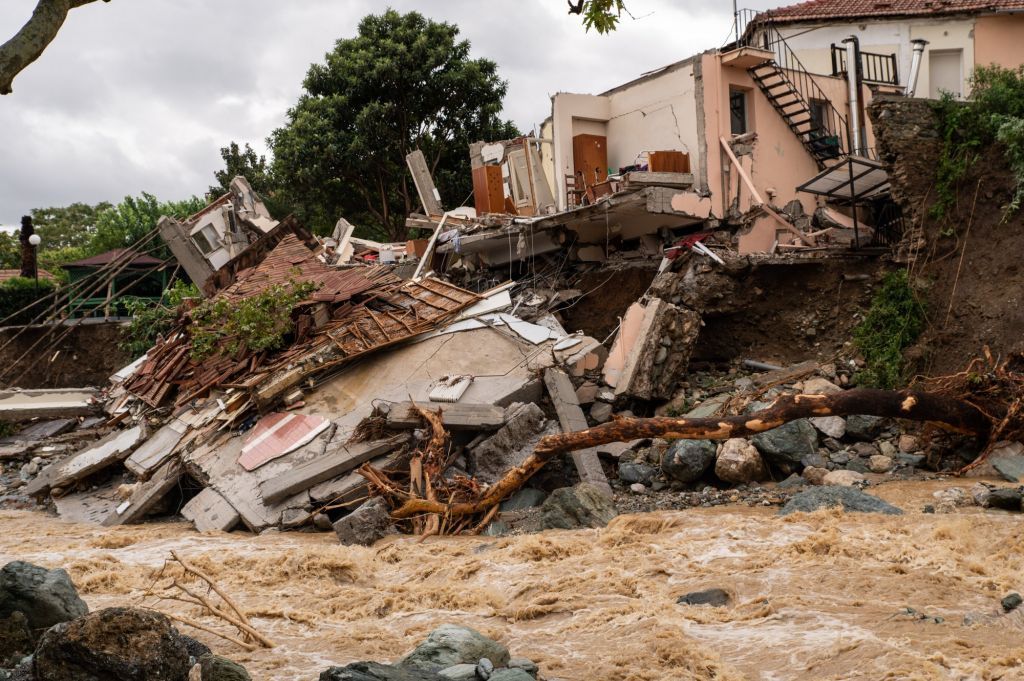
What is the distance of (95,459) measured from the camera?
1399 centimetres

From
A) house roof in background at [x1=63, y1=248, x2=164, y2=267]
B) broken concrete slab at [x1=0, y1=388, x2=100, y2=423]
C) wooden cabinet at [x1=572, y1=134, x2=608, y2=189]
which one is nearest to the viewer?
broken concrete slab at [x1=0, y1=388, x2=100, y2=423]

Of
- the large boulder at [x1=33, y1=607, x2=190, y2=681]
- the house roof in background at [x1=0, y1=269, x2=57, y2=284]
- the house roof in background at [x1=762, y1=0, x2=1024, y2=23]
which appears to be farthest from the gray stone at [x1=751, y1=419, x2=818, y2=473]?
the house roof in background at [x1=0, y1=269, x2=57, y2=284]

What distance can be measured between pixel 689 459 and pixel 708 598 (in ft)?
13.2

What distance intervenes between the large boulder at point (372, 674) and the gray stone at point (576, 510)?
4827mm

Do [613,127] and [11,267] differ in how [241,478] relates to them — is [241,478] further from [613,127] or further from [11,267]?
[11,267]

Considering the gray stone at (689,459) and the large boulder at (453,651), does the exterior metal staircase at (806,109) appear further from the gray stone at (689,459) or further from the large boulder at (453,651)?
the large boulder at (453,651)

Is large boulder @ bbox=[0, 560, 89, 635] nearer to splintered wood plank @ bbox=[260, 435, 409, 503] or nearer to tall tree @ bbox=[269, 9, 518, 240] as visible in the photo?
splintered wood plank @ bbox=[260, 435, 409, 503]

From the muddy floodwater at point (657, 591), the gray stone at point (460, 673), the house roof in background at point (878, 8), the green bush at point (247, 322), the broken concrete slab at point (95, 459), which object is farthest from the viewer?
the house roof in background at point (878, 8)

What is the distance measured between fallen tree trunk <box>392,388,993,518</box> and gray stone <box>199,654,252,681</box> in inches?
209

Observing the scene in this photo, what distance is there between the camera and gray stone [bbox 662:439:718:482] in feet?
36.5

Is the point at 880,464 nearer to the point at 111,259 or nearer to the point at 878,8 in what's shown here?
the point at 878,8

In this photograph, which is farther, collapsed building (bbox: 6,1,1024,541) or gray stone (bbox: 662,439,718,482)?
collapsed building (bbox: 6,1,1024,541)

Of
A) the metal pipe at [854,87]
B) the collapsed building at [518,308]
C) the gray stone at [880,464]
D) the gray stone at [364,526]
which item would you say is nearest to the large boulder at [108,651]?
the gray stone at [364,526]

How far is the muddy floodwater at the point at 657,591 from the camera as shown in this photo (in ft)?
19.5
